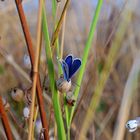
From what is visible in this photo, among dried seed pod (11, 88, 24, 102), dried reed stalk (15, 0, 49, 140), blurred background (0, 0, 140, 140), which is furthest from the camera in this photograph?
blurred background (0, 0, 140, 140)

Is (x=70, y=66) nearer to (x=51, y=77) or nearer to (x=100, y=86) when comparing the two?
(x=51, y=77)

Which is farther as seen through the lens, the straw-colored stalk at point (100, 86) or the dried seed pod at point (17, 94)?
the straw-colored stalk at point (100, 86)

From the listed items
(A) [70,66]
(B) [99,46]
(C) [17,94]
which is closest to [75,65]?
(A) [70,66]

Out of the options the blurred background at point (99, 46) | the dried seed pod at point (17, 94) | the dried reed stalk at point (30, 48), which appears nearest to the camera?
the dried reed stalk at point (30, 48)

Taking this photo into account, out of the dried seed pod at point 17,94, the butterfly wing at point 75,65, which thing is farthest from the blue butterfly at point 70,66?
the dried seed pod at point 17,94

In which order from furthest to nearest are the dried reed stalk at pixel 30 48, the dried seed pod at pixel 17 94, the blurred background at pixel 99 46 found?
the blurred background at pixel 99 46
the dried seed pod at pixel 17 94
the dried reed stalk at pixel 30 48

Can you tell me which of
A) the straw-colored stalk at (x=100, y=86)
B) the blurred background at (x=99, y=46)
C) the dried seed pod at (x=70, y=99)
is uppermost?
the blurred background at (x=99, y=46)

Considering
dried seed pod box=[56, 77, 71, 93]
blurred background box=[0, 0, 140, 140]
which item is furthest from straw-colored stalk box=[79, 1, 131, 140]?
dried seed pod box=[56, 77, 71, 93]

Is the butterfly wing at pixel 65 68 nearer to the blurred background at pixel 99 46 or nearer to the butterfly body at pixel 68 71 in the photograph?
the butterfly body at pixel 68 71

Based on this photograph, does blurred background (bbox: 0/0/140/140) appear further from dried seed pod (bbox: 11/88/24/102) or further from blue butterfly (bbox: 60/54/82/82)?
blue butterfly (bbox: 60/54/82/82)

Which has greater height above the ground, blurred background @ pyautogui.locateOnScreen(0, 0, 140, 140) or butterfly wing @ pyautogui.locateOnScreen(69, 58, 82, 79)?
blurred background @ pyautogui.locateOnScreen(0, 0, 140, 140)

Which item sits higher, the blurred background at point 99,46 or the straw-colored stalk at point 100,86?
the blurred background at point 99,46

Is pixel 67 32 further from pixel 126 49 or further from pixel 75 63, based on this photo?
pixel 75 63
